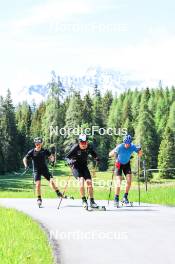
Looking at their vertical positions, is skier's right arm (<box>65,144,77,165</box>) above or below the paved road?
above

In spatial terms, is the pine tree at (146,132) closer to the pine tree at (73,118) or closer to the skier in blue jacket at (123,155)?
the pine tree at (73,118)

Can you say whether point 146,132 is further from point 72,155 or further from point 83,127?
point 72,155

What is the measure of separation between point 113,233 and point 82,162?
5248 mm

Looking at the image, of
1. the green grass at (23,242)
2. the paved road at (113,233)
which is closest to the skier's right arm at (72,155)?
the paved road at (113,233)

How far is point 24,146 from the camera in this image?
11875cm

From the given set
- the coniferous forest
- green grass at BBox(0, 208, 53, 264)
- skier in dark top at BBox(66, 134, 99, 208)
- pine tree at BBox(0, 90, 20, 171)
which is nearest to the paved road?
green grass at BBox(0, 208, 53, 264)

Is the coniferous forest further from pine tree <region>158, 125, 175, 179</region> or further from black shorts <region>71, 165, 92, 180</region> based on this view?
black shorts <region>71, 165, 92, 180</region>

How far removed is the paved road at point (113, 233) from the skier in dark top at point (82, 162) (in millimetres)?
568

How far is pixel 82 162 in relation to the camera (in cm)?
1631

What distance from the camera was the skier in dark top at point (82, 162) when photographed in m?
15.9

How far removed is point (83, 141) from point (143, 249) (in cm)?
664

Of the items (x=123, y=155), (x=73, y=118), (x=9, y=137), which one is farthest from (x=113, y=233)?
(x=9, y=137)

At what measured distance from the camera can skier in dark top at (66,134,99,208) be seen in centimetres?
1595

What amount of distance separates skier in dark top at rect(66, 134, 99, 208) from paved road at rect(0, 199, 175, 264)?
1.86 ft
